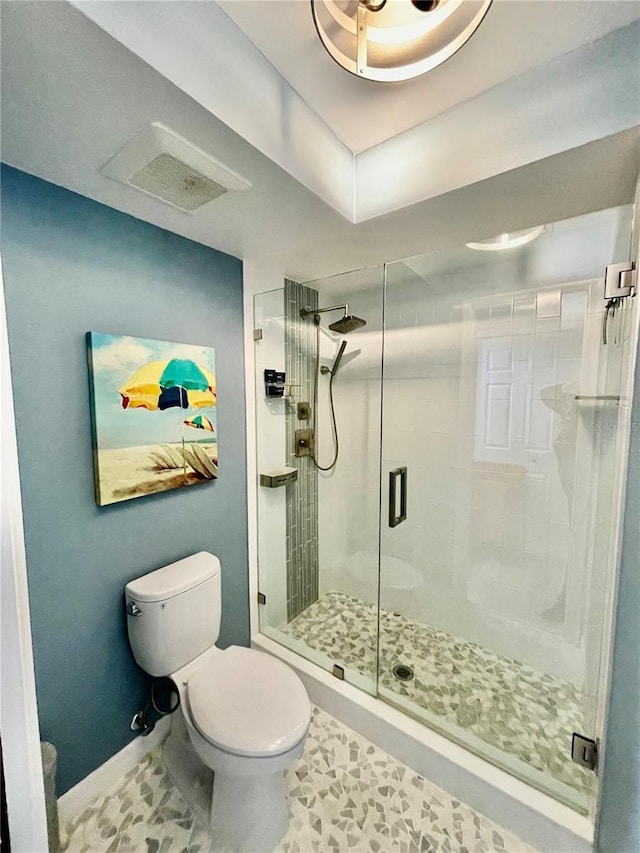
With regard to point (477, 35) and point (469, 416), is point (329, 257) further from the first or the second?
point (469, 416)

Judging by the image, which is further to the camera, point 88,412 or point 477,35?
point 88,412

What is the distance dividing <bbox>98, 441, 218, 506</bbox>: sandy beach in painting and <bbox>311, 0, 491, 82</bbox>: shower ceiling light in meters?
1.36

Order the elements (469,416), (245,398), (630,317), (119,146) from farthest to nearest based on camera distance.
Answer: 1. (469,416)
2. (245,398)
3. (630,317)
4. (119,146)

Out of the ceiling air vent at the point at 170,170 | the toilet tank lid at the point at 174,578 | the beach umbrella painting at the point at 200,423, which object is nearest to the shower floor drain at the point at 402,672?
the toilet tank lid at the point at 174,578

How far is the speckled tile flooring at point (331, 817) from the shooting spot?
1102mm

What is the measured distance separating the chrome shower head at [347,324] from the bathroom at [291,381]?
54 millimetres

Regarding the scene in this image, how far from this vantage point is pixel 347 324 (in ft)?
6.79

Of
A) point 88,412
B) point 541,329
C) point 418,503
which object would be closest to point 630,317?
point 541,329

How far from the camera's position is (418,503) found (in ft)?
6.81

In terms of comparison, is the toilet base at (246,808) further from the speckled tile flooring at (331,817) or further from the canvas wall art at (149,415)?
the canvas wall art at (149,415)

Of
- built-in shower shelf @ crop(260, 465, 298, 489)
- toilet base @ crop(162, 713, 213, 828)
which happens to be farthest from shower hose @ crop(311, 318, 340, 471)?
toilet base @ crop(162, 713, 213, 828)

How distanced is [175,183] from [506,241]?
152 cm

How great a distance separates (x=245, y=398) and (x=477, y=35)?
4.91 feet

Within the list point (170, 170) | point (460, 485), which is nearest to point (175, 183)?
point (170, 170)
